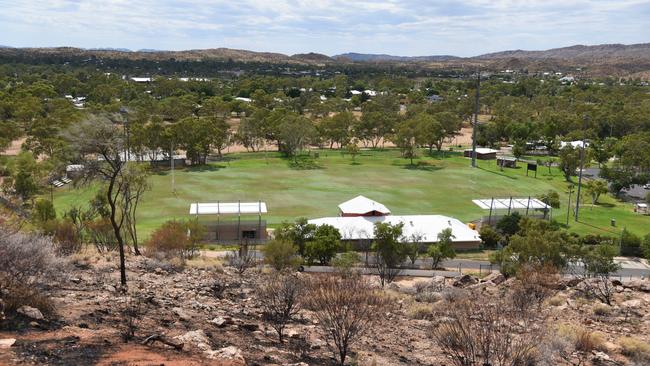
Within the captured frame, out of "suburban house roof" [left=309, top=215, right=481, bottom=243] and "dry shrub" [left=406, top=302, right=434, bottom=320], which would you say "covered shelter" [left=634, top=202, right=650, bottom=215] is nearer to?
"suburban house roof" [left=309, top=215, right=481, bottom=243]

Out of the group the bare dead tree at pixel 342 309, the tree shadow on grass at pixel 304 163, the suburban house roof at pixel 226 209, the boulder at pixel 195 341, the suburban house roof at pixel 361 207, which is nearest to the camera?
the boulder at pixel 195 341

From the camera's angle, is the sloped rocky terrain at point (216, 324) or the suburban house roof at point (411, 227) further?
the suburban house roof at point (411, 227)

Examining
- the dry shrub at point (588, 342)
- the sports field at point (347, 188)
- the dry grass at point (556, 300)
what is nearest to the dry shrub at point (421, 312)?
the dry shrub at point (588, 342)

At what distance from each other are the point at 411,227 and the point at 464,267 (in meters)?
7.04

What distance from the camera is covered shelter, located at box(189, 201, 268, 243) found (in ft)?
153

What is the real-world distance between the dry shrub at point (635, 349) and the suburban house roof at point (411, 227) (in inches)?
918

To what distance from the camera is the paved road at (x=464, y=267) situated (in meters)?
37.2

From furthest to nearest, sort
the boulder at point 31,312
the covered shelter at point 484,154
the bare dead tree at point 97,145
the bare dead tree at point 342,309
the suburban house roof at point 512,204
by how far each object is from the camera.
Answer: the covered shelter at point 484,154
the suburban house roof at point 512,204
the bare dead tree at point 97,145
the bare dead tree at point 342,309
the boulder at point 31,312

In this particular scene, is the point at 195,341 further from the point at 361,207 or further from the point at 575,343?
the point at 361,207

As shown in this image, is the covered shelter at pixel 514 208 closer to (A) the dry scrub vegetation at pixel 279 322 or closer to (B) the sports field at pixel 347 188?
(B) the sports field at pixel 347 188

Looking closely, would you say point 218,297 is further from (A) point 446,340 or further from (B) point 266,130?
(B) point 266,130

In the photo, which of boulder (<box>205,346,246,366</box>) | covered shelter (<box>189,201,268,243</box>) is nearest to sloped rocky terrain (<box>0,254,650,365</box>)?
boulder (<box>205,346,246,366</box>)

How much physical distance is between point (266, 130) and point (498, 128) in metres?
49.2

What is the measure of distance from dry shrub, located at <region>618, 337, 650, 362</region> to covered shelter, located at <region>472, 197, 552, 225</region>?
3236 centimetres
